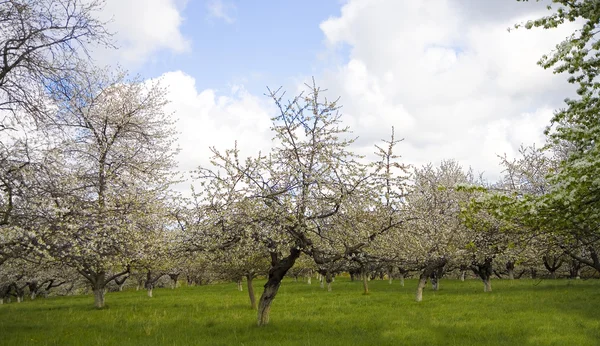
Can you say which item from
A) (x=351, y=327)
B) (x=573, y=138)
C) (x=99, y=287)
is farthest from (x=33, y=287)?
(x=573, y=138)

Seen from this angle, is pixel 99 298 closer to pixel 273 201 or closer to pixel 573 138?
pixel 273 201

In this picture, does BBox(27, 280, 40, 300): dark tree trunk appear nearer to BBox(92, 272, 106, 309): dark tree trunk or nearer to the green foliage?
BBox(92, 272, 106, 309): dark tree trunk

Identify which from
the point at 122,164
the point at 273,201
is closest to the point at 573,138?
the point at 273,201

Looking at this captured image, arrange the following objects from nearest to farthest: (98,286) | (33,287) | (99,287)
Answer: (98,286) < (99,287) < (33,287)

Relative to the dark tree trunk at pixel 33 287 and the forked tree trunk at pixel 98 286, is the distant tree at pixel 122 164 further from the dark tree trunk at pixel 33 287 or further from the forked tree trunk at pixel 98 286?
the dark tree trunk at pixel 33 287

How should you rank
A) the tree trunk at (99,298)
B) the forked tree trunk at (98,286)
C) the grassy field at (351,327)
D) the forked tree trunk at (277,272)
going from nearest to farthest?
the grassy field at (351,327) → the forked tree trunk at (277,272) → the forked tree trunk at (98,286) → the tree trunk at (99,298)

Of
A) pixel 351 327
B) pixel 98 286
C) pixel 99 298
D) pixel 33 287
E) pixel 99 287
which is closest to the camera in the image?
pixel 351 327

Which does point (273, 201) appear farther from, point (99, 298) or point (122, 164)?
point (99, 298)

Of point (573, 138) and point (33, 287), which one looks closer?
point (573, 138)

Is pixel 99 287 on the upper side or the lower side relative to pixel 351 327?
upper

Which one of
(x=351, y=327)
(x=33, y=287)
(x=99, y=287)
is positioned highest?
(x=99, y=287)

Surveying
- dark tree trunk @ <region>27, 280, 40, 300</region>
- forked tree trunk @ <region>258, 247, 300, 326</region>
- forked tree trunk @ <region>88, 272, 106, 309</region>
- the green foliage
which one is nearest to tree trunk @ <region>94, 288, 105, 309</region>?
forked tree trunk @ <region>88, 272, 106, 309</region>

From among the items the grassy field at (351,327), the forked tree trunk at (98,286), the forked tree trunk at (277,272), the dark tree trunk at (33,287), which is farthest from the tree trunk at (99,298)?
the dark tree trunk at (33,287)

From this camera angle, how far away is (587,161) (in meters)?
8.17
